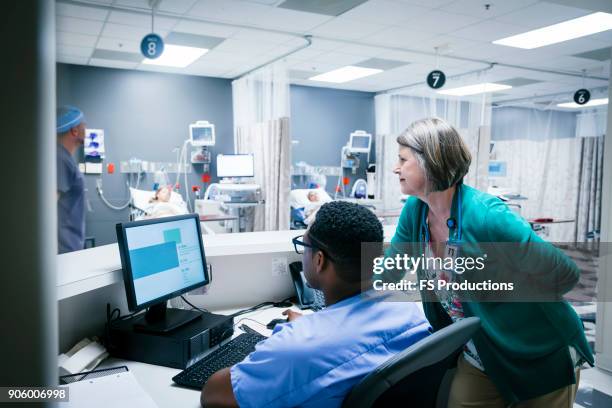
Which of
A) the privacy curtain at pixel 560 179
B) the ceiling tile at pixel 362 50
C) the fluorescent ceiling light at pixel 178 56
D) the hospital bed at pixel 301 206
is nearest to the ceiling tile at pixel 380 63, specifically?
the ceiling tile at pixel 362 50

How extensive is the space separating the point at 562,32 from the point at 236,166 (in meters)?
3.90

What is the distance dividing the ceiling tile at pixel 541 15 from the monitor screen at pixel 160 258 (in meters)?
3.72

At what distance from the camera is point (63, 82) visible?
0.32 m

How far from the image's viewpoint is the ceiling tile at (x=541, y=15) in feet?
13.3

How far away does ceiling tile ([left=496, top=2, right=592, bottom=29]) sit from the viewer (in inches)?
160

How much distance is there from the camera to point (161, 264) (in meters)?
1.61

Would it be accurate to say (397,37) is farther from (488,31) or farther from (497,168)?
(497,168)

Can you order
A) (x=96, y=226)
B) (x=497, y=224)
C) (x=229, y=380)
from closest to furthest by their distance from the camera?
(x=229, y=380), (x=497, y=224), (x=96, y=226)

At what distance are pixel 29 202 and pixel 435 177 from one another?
1.35 meters

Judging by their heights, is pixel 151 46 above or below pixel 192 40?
below

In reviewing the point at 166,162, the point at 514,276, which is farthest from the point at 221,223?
the point at 514,276

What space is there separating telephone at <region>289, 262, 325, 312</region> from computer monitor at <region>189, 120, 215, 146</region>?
4.66 meters

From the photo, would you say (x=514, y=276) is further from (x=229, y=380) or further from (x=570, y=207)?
(x=570, y=207)

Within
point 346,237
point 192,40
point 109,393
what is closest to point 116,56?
point 192,40
